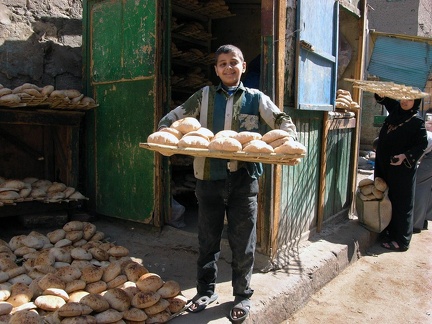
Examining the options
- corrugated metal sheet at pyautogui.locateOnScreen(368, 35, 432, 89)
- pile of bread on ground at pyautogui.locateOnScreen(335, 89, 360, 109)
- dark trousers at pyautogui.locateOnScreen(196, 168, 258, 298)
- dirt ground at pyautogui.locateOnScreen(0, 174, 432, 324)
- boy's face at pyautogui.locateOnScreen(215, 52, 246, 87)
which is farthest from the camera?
corrugated metal sheet at pyautogui.locateOnScreen(368, 35, 432, 89)

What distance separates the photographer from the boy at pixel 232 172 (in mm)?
2543

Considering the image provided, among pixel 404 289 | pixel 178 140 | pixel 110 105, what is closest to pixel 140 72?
pixel 110 105

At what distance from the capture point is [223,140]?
6.98 feet

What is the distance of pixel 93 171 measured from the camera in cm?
484

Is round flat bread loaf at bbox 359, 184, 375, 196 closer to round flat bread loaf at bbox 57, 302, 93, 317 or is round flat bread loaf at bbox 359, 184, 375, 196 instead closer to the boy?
the boy

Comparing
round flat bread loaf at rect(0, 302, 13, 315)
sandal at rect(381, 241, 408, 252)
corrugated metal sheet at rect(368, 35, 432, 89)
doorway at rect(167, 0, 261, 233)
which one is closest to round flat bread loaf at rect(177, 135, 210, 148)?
round flat bread loaf at rect(0, 302, 13, 315)

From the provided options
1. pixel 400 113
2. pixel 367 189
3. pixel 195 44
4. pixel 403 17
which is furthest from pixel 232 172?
pixel 403 17

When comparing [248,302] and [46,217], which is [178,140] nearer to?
[248,302]

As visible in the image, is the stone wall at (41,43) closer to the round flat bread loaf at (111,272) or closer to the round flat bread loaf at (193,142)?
the round flat bread loaf at (111,272)

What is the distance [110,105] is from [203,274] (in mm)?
2593

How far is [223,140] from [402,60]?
20.4ft

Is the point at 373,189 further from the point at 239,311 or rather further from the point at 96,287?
the point at 96,287

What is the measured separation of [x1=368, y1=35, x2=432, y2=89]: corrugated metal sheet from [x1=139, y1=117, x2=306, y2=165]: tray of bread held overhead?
5.86 metres

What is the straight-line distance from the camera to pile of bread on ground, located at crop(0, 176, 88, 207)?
13.3ft
